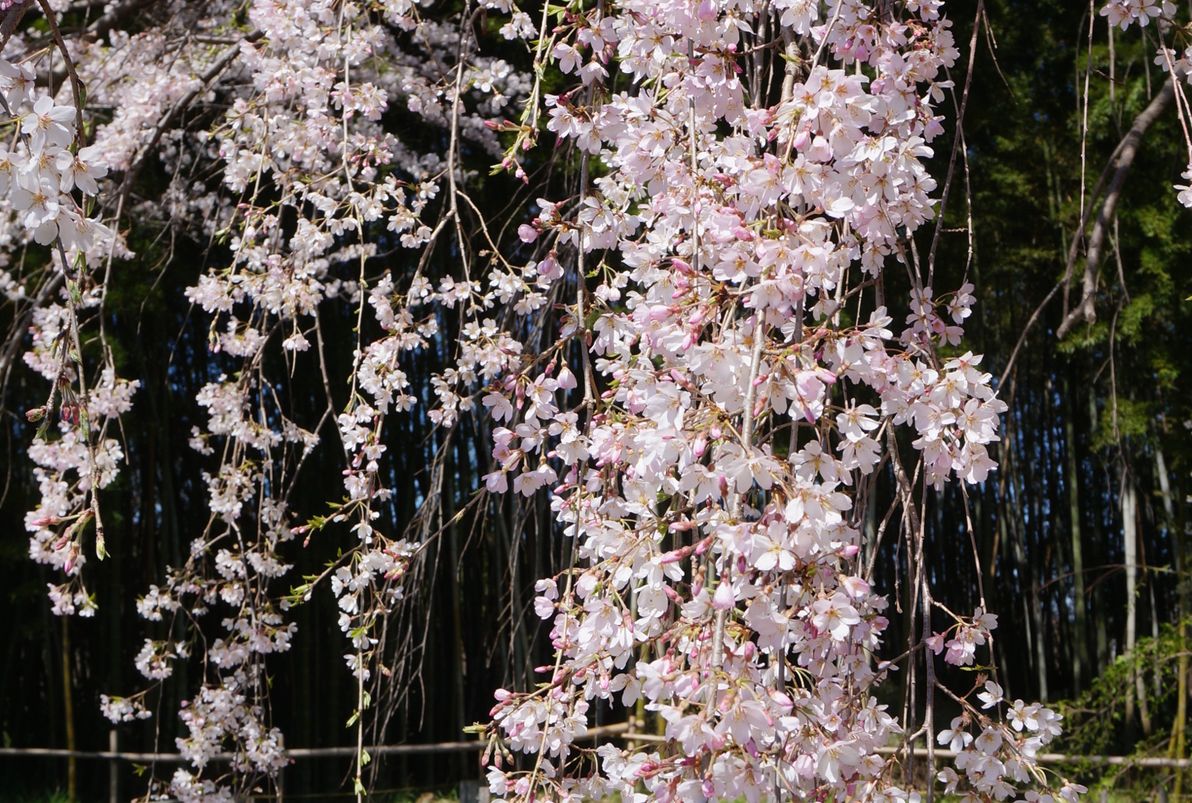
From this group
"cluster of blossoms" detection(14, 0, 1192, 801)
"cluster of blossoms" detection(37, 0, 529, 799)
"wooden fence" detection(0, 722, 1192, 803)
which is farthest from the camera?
"wooden fence" detection(0, 722, 1192, 803)

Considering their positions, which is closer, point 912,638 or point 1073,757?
point 912,638

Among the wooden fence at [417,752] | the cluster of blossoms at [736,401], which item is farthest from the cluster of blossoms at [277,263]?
the wooden fence at [417,752]

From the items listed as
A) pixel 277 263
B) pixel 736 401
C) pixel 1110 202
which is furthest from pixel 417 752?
pixel 736 401

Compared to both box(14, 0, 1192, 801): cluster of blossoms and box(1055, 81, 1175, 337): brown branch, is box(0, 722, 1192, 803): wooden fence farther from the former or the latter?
box(14, 0, 1192, 801): cluster of blossoms

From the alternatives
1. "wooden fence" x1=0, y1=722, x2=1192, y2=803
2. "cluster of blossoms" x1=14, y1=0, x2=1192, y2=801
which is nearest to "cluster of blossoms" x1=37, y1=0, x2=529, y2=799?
"cluster of blossoms" x1=14, y1=0, x2=1192, y2=801

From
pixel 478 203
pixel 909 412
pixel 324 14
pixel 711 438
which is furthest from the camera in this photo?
pixel 478 203

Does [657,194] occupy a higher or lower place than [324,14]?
lower

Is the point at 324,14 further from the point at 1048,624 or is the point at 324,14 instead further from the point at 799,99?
the point at 1048,624

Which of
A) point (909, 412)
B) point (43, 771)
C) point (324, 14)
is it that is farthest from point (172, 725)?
point (909, 412)

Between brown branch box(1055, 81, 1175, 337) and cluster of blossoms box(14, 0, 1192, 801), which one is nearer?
cluster of blossoms box(14, 0, 1192, 801)

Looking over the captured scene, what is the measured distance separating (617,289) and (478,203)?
8.33ft

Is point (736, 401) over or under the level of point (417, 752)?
over

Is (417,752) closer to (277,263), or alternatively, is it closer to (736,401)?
(277,263)

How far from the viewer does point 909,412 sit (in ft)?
3.59
